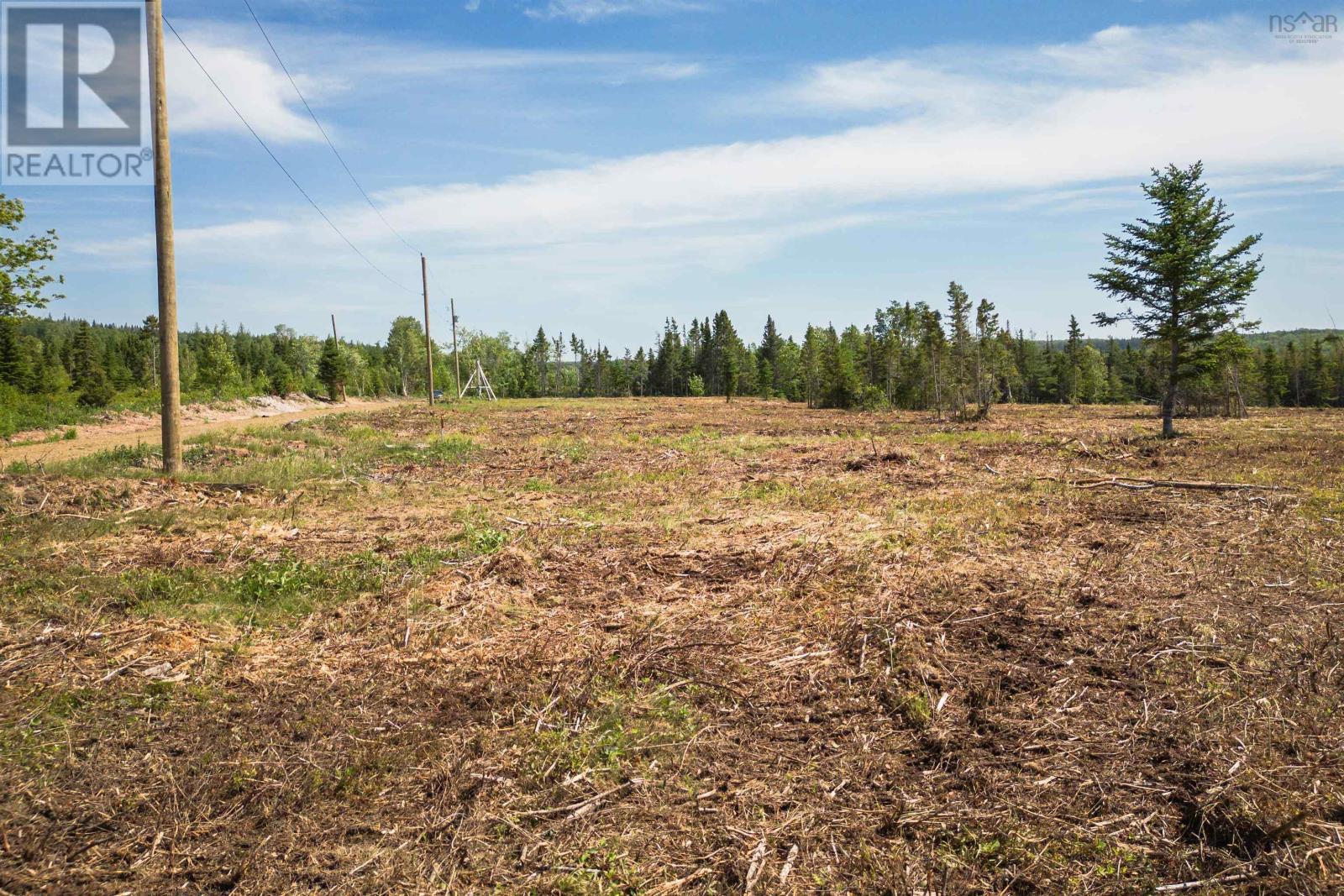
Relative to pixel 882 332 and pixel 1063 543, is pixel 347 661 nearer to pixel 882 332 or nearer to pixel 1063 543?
pixel 1063 543

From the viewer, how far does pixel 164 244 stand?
1190 cm

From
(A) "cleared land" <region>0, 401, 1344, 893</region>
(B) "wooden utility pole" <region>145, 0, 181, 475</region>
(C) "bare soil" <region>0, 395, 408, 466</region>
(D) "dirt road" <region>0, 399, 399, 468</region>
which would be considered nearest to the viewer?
(A) "cleared land" <region>0, 401, 1344, 893</region>

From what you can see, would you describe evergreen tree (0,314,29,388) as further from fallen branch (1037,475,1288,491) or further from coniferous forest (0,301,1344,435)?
fallen branch (1037,475,1288,491)

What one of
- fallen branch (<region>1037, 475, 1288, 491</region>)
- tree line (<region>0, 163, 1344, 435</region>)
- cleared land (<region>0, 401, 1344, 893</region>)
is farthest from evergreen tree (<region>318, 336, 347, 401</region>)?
fallen branch (<region>1037, 475, 1288, 491</region>)

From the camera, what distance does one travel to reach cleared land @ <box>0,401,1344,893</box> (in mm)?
3461

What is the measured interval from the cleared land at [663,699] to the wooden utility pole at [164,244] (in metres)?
1.61

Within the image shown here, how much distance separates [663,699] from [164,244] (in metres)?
12.8

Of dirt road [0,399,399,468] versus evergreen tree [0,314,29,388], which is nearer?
dirt road [0,399,399,468]

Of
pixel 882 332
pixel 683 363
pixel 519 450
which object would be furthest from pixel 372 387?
pixel 519 450

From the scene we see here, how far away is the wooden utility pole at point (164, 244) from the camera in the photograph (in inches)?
456

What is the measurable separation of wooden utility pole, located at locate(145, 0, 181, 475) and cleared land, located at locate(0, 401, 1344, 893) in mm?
1606

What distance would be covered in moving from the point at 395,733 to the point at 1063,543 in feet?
30.0

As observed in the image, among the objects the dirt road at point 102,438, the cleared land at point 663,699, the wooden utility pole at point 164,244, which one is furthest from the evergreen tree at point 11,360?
the cleared land at point 663,699

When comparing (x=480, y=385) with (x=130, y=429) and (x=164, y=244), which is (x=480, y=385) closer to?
(x=130, y=429)
